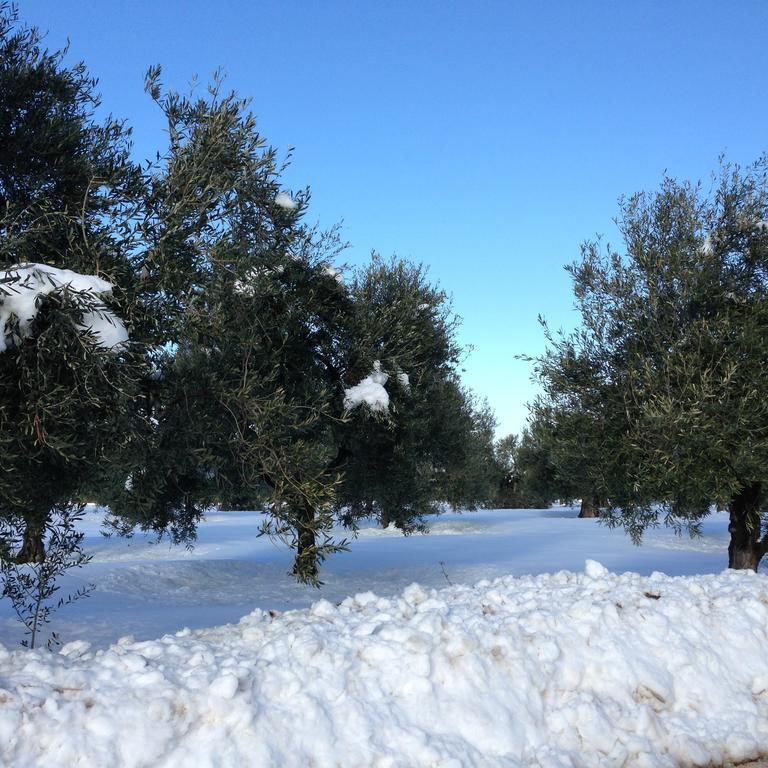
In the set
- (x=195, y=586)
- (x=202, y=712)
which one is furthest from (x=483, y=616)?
(x=195, y=586)

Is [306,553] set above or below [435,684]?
above

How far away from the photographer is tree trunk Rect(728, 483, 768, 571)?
16984 mm

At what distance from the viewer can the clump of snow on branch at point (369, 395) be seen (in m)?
16.4

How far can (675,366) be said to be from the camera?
1445 centimetres

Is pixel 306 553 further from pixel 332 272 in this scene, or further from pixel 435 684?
pixel 332 272

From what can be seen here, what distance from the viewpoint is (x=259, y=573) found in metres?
25.4

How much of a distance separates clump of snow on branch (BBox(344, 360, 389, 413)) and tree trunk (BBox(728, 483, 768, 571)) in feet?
28.2

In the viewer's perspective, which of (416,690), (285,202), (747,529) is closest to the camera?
(416,690)

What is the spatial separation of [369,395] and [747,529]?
9677mm

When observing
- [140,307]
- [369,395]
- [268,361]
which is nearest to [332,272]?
[369,395]

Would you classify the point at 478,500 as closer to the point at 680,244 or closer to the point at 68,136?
the point at 680,244

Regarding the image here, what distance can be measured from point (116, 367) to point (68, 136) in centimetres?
407

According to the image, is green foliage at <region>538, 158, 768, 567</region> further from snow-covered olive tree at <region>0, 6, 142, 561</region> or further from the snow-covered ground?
snow-covered olive tree at <region>0, 6, 142, 561</region>

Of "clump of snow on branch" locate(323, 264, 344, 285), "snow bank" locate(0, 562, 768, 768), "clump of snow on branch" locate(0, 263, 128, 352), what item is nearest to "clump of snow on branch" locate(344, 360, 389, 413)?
"clump of snow on branch" locate(323, 264, 344, 285)
